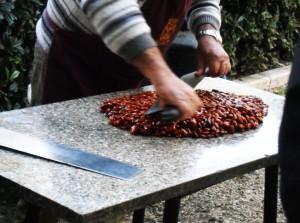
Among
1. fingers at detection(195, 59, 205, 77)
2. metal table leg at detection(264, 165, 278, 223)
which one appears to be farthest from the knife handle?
metal table leg at detection(264, 165, 278, 223)

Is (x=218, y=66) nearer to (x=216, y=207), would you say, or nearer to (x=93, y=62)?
(x=93, y=62)

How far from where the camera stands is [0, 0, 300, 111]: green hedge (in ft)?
11.4

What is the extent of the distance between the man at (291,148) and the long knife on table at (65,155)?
774mm

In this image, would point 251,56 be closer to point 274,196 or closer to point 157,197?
point 274,196

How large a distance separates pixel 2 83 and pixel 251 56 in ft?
10.2

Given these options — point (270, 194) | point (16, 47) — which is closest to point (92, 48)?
point (270, 194)

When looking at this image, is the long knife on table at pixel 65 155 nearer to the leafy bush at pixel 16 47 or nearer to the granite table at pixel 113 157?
the granite table at pixel 113 157

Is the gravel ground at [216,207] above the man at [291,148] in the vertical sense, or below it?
below

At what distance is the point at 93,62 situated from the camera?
2578 mm

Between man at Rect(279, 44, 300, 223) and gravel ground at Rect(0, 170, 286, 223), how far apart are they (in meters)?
2.64

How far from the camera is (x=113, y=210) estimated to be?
1.60 metres

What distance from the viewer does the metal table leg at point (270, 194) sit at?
268cm

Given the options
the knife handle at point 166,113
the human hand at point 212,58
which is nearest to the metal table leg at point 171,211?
the human hand at point 212,58

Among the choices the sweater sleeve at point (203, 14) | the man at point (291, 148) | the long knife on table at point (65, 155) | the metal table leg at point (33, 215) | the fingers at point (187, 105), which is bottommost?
the metal table leg at point (33, 215)
